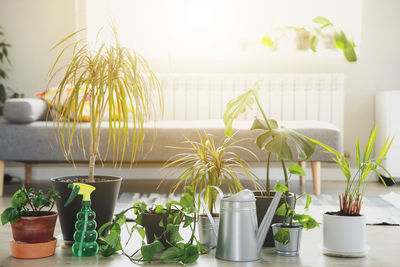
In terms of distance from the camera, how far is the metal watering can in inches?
58.6

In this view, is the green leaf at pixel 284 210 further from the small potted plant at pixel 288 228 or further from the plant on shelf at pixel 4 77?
the plant on shelf at pixel 4 77

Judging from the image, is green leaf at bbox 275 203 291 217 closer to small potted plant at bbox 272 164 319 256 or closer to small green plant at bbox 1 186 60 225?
small potted plant at bbox 272 164 319 256

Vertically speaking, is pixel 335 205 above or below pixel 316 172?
below

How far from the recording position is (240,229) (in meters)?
1.48

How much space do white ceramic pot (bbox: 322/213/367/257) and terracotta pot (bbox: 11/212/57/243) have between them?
2.75 feet

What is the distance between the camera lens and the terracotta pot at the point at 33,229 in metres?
1.56

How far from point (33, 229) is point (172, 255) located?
16.7 inches

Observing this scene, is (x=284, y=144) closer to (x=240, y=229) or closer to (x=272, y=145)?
(x=272, y=145)

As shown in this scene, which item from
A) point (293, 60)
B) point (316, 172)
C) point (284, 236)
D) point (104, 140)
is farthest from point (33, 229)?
point (293, 60)

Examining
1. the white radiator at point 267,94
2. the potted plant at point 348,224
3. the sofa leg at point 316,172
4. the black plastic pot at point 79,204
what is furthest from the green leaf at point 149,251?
the white radiator at point 267,94

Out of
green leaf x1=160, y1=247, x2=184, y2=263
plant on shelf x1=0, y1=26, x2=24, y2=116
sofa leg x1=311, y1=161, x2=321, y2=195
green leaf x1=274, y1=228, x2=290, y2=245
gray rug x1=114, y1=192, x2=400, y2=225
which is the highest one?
plant on shelf x1=0, y1=26, x2=24, y2=116

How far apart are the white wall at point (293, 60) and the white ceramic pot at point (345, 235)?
9.77ft

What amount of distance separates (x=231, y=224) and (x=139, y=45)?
3.35 meters

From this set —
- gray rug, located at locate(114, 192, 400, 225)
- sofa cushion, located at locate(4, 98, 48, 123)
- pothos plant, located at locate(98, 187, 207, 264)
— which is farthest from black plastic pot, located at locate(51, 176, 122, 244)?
sofa cushion, located at locate(4, 98, 48, 123)
